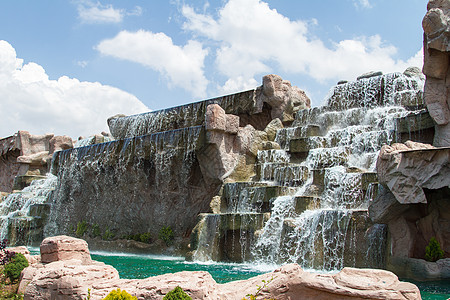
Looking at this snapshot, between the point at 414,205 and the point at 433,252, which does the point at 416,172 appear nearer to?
the point at 414,205

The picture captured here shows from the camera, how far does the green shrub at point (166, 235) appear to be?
1898cm

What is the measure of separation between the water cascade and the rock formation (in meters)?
17.5

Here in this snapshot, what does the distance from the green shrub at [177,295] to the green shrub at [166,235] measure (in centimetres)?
1397

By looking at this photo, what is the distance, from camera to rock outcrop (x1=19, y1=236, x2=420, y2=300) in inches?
201

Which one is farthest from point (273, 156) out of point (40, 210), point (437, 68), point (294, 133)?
point (40, 210)

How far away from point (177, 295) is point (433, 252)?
739 centimetres

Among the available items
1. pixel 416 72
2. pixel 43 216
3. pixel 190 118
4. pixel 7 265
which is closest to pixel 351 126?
pixel 416 72

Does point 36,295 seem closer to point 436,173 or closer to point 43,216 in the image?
point 436,173

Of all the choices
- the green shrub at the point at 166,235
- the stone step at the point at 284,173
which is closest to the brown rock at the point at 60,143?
the green shrub at the point at 166,235

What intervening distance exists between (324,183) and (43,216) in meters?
15.4

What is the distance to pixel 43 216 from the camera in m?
23.2

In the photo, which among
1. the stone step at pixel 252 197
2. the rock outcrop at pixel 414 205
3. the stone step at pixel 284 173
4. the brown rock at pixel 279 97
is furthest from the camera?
the brown rock at pixel 279 97

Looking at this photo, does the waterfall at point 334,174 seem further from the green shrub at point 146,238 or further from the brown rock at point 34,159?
the brown rock at point 34,159

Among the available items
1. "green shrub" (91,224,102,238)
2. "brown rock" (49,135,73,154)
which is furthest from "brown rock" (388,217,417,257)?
"brown rock" (49,135,73,154)
